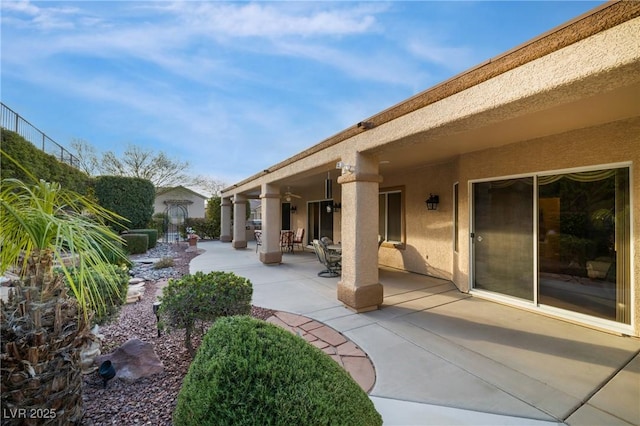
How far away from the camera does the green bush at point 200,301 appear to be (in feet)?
9.91

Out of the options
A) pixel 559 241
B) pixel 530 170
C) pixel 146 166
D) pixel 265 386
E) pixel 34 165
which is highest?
pixel 146 166

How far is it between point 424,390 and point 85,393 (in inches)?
127

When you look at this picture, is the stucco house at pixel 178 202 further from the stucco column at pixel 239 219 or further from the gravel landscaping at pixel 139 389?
the gravel landscaping at pixel 139 389

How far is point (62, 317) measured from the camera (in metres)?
1.91

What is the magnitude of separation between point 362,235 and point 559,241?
3.31 metres

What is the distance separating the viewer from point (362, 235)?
4656 millimetres

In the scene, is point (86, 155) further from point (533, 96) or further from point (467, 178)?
point (533, 96)

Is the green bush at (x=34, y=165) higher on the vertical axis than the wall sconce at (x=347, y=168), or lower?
higher

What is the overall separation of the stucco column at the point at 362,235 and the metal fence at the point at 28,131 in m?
11.8

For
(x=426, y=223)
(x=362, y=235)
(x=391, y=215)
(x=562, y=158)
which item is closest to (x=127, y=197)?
(x=391, y=215)

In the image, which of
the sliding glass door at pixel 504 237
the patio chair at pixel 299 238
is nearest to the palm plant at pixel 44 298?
the sliding glass door at pixel 504 237

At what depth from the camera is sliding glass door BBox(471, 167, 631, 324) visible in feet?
13.0

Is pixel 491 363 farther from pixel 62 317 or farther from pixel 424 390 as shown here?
pixel 62 317

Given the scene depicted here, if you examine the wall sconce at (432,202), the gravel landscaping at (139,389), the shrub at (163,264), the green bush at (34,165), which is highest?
the green bush at (34,165)
